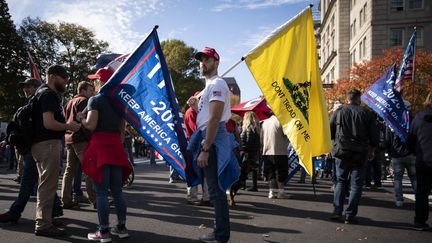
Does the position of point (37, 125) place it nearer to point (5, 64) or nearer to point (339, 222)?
point (339, 222)

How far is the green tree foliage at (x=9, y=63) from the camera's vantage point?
36219 millimetres

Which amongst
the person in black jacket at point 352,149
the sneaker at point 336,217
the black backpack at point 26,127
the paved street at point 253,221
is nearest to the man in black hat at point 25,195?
the paved street at point 253,221

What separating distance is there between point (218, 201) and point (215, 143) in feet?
2.04

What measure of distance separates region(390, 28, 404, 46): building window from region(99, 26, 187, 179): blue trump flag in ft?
129

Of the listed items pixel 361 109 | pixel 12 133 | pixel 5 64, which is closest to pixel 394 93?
pixel 361 109

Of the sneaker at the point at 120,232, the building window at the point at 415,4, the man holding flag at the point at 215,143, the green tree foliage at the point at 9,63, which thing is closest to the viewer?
→ the man holding flag at the point at 215,143

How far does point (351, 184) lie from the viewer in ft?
20.0

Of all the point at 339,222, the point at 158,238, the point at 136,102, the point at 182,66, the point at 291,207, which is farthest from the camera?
the point at 182,66

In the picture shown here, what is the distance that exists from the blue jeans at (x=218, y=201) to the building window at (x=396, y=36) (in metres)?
39.5

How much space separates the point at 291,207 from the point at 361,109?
239cm

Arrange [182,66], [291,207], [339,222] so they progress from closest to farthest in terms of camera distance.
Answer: [339,222]
[291,207]
[182,66]

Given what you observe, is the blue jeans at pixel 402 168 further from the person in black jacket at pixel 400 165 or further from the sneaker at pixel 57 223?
the sneaker at pixel 57 223

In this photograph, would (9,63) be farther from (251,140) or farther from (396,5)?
(396,5)

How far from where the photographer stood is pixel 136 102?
15.3ft
